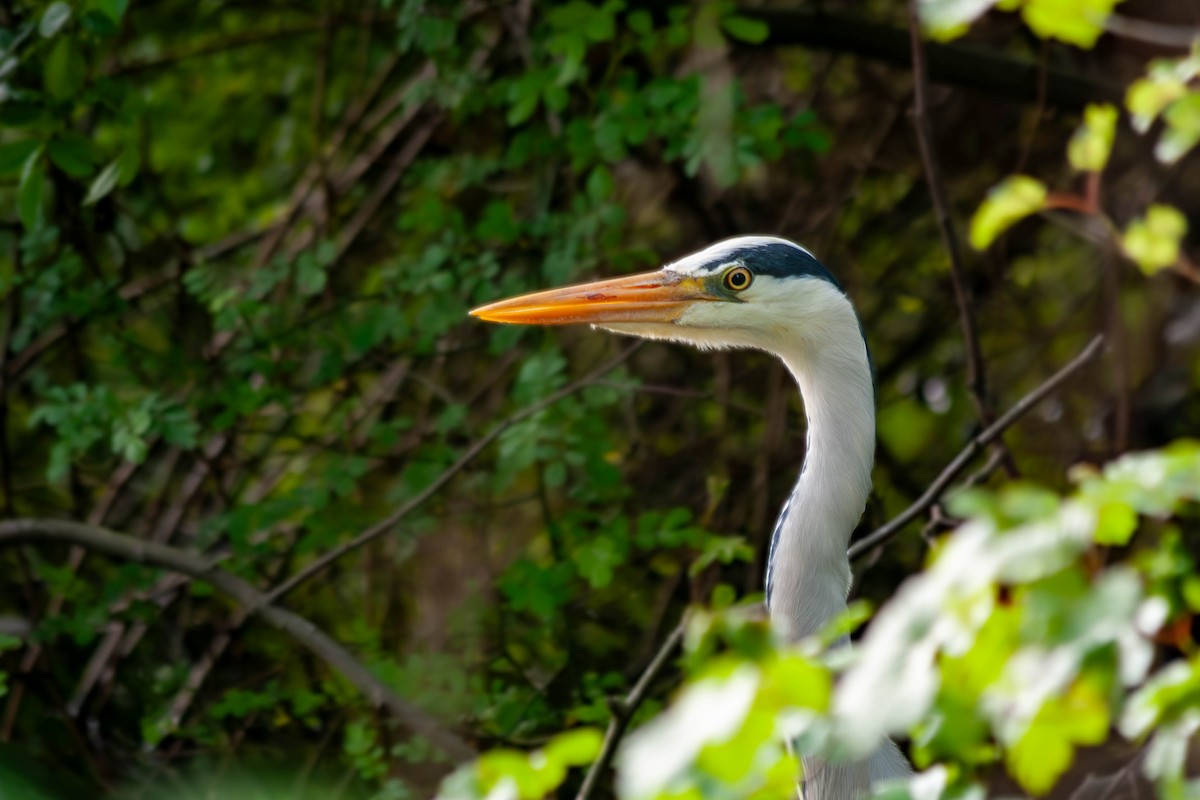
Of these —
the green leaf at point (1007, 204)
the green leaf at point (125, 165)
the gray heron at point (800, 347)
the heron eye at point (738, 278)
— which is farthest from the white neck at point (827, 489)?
the green leaf at point (125, 165)

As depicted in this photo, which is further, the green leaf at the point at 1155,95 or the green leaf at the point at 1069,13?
the green leaf at the point at 1155,95

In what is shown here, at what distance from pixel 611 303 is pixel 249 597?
0.99 meters

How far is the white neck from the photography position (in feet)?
6.56

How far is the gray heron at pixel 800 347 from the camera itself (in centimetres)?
200

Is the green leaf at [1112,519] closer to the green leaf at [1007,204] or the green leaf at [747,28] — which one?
the green leaf at [1007,204]

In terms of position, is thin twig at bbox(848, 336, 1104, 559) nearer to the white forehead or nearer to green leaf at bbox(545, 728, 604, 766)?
the white forehead

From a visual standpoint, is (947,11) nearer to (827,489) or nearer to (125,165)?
(827,489)

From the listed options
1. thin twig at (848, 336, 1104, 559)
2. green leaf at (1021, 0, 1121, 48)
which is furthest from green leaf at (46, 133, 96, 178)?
green leaf at (1021, 0, 1121, 48)

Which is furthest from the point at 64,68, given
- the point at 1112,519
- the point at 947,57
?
the point at 947,57

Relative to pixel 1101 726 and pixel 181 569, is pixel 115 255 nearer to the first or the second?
pixel 181 569

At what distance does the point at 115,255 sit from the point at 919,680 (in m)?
3.16

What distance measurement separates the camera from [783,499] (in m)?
3.81

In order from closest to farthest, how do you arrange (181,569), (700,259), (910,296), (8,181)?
1. (700,259)
2. (181,569)
3. (8,181)
4. (910,296)

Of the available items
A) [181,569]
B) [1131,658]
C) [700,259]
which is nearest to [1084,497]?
[1131,658]
